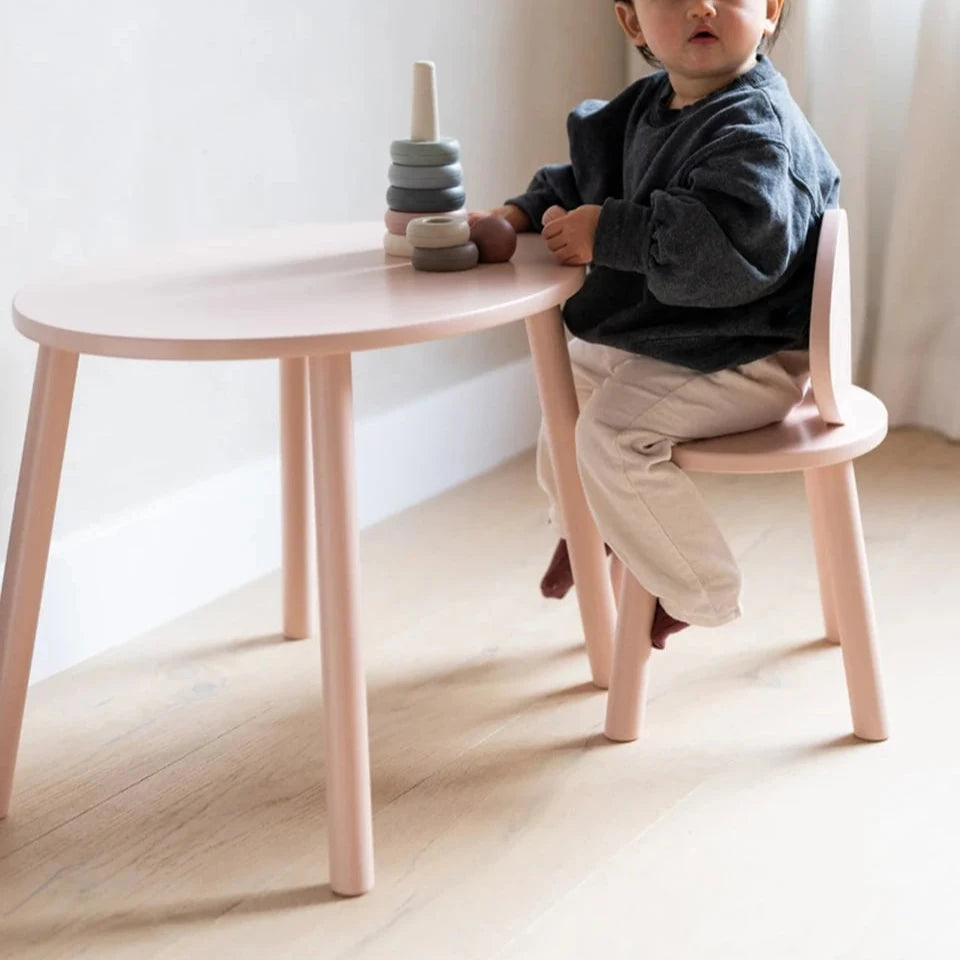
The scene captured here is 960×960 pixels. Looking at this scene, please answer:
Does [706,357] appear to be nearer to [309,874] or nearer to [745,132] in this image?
[745,132]

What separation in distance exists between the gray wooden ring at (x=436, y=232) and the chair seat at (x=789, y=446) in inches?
10.6

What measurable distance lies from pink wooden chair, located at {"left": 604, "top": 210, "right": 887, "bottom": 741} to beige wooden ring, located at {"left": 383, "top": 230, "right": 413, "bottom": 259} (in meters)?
0.30

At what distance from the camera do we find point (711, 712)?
1471 mm

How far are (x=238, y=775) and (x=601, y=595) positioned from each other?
0.39 meters

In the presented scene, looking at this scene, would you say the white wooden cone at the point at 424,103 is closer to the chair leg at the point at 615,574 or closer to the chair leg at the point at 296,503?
the chair leg at the point at 296,503

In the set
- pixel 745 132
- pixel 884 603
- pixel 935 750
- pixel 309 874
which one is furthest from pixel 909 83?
pixel 309 874

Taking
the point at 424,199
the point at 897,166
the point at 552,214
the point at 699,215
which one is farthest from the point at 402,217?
the point at 897,166

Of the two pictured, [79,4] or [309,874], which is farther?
[79,4]

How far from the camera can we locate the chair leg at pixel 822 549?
1.38 metres

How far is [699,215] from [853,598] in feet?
1.24

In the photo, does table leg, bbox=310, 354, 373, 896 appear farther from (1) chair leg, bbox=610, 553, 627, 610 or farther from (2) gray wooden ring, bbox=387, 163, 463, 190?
(1) chair leg, bbox=610, 553, 627, 610

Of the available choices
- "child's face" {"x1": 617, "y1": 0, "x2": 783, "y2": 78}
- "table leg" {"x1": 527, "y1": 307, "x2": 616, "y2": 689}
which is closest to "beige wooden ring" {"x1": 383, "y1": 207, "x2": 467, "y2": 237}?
"table leg" {"x1": 527, "y1": 307, "x2": 616, "y2": 689}

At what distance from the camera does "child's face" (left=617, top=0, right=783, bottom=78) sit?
4.26 feet

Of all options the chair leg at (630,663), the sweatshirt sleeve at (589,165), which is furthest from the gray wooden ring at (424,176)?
the chair leg at (630,663)
